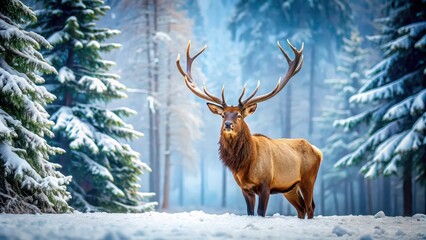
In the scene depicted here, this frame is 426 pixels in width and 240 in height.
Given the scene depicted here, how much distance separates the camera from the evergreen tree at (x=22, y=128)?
589cm

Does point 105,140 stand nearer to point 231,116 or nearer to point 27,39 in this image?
→ point 27,39

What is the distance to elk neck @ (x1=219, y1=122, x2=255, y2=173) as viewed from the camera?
253 inches

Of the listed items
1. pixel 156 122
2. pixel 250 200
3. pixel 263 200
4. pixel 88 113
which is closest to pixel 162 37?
pixel 156 122

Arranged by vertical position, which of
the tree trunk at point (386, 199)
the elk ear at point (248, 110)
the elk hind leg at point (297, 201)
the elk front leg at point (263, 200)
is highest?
the elk ear at point (248, 110)

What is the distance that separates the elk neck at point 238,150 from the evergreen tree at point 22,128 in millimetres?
2898

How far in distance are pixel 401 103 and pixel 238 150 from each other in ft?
24.6

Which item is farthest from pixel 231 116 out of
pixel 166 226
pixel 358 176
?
pixel 358 176

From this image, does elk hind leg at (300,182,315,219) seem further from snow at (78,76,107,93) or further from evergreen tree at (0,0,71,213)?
snow at (78,76,107,93)

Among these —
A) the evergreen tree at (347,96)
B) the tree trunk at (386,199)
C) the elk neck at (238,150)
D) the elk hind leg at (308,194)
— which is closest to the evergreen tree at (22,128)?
the elk neck at (238,150)

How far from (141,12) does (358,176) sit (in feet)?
57.8

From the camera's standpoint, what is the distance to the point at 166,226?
4516 millimetres

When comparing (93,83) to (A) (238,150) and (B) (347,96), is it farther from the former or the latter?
(B) (347,96)

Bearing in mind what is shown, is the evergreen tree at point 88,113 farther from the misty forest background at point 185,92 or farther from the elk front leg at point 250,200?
the elk front leg at point 250,200

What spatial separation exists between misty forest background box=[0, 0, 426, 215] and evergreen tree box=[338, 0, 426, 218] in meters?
0.04
